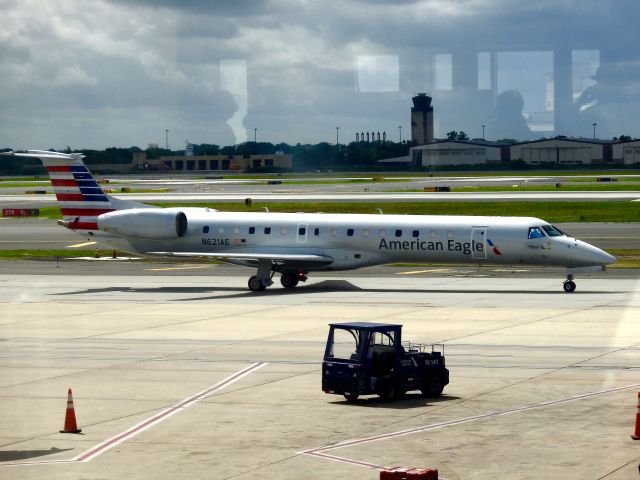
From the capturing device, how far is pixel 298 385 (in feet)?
86.6

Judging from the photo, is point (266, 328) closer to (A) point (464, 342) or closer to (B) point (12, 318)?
(A) point (464, 342)

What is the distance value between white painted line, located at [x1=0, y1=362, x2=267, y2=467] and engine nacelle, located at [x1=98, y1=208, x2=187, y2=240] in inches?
905

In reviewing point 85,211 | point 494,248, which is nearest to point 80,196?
point 85,211

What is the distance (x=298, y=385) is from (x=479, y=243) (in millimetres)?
22195

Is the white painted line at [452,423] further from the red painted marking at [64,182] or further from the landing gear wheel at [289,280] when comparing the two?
the red painted marking at [64,182]

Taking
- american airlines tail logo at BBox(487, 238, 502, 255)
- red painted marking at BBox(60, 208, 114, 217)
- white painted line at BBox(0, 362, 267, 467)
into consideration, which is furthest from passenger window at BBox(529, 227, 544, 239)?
white painted line at BBox(0, 362, 267, 467)

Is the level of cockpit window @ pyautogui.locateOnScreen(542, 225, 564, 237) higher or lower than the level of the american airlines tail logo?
higher

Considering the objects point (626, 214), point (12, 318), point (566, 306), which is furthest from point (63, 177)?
point (626, 214)

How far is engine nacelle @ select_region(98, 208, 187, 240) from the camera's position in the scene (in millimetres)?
51531

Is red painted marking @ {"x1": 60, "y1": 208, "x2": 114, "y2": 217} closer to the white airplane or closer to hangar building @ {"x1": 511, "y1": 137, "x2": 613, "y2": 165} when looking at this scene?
the white airplane

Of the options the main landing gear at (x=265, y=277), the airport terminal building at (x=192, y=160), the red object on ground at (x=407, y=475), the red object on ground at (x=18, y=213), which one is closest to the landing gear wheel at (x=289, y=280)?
the main landing gear at (x=265, y=277)

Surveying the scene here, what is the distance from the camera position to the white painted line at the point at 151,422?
19016 mm

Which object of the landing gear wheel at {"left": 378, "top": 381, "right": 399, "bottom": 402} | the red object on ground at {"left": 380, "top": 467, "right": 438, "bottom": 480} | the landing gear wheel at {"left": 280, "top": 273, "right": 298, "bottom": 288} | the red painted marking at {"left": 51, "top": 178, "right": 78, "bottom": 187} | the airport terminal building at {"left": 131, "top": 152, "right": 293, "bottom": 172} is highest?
the airport terminal building at {"left": 131, "top": 152, "right": 293, "bottom": 172}

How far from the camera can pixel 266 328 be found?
37.1 m
